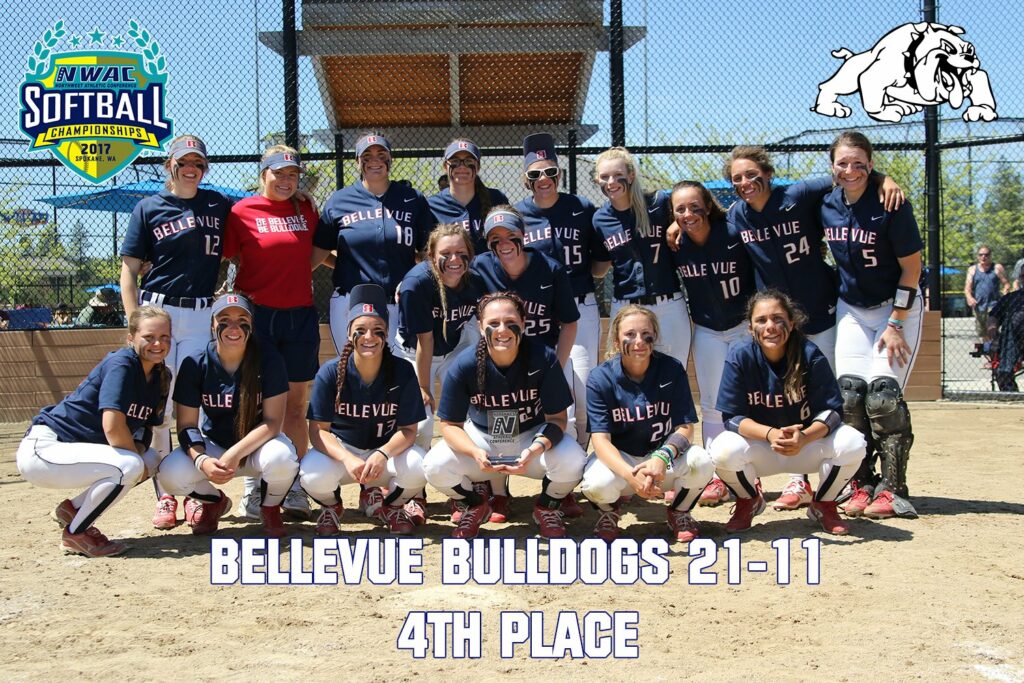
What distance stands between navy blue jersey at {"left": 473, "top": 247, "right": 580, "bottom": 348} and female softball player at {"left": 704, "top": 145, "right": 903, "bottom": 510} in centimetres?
106

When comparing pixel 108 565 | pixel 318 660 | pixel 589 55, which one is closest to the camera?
pixel 318 660

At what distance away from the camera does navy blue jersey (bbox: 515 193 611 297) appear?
536 cm

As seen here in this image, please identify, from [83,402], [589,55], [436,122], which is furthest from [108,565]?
[436,122]

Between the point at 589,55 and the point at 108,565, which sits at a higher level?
the point at 589,55

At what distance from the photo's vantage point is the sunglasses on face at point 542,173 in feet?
17.3

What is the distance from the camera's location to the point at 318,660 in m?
3.09

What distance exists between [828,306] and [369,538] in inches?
108

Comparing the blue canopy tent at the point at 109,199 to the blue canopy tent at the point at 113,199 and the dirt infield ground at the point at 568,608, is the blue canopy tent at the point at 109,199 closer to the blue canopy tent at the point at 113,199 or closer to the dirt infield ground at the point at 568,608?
the blue canopy tent at the point at 113,199

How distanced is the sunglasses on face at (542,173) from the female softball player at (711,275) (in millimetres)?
678

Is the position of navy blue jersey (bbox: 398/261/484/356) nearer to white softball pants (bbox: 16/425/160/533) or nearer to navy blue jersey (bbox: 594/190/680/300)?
navy blue jersey (bbox: 594/190/680/300)

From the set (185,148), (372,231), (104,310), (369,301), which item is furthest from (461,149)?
(104,310)

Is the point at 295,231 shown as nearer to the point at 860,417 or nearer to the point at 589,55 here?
the point at 860,417

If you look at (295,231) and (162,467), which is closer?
(162,467)

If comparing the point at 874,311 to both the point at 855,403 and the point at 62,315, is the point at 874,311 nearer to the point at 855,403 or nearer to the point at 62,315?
the point at 855,403
